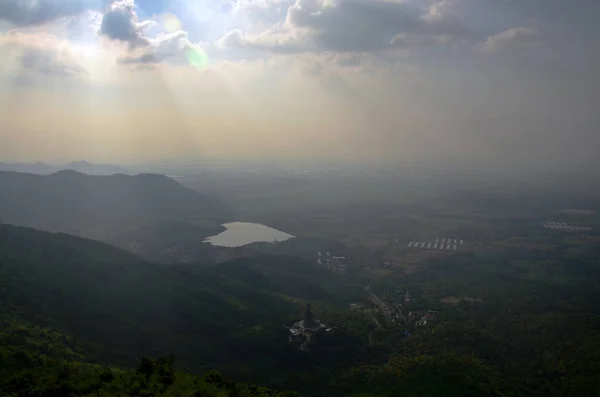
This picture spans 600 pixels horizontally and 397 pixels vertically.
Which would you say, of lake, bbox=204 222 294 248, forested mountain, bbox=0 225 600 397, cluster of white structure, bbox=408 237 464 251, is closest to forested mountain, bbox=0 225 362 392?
forested mountain, bbox=0 225 600 397

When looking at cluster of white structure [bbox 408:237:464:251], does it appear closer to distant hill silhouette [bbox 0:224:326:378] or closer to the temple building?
distant hill silhouette [bbox 0:224:326:378]

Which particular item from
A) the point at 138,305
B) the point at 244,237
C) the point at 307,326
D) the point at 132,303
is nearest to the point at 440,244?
the point at 244,237

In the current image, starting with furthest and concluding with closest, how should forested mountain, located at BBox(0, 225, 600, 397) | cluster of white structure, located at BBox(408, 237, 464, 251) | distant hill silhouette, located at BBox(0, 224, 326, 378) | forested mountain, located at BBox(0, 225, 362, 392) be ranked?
cluster of white structure, located at BBox(408, 237, 464, 251)
distant hill silhouette, located at BBox(0, 224, 326, 378)
forested mountain, located at BBox(0, 225, 362, 392)
forested mountain, located at BBox(0, 225, 600, 397)

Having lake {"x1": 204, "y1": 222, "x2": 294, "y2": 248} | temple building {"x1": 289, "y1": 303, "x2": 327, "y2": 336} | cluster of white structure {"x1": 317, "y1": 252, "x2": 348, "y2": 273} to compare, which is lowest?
cluster of white structure {"x1": 317, "y1": 252, "x2": 348, "y2": 273}

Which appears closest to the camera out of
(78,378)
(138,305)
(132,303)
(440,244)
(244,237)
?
(78,378)

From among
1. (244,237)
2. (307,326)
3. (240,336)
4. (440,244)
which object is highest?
(307,326)

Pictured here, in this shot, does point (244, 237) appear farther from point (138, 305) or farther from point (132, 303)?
point (138, 305)

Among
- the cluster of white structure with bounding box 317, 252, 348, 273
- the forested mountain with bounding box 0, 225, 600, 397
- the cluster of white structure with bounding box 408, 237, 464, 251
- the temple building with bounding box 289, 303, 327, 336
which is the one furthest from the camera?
the cluster of white structure with bounding box 408, 237, 464, 251

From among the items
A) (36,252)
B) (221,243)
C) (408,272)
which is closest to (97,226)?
(221,243)

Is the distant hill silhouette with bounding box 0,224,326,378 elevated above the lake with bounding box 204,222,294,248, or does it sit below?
above
